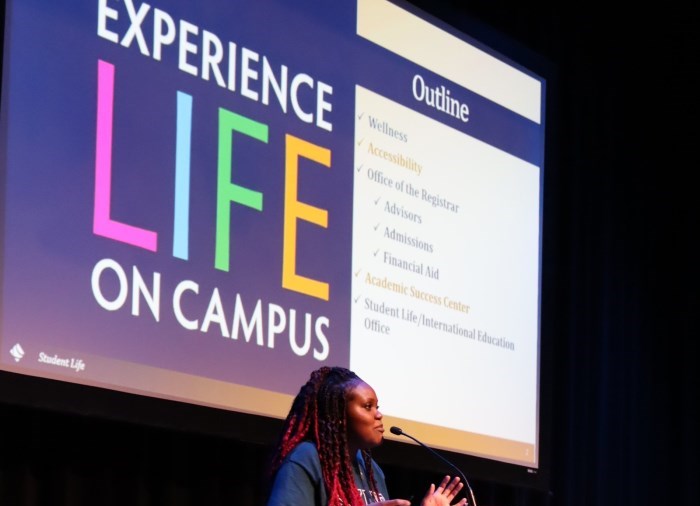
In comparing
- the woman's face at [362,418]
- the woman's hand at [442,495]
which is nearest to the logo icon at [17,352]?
the woman's face at [362,418]

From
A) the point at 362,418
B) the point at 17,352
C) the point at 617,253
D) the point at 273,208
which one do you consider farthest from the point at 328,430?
the point at 617,253

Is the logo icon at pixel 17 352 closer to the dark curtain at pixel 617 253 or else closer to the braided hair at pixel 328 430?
Answer: the braided hair at pixel 328 430

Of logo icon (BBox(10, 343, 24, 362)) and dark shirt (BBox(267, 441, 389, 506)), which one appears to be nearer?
dark shirt (BBox(267, 441, 389, 506))

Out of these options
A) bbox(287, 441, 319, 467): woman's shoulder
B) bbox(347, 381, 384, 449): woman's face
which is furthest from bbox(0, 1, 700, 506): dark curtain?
bbox(287, 441, 319, 467): woman's shoulder

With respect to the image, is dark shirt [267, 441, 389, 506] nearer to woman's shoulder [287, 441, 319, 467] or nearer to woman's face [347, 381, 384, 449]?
woman's shoulder [287, 441, 319, 467]

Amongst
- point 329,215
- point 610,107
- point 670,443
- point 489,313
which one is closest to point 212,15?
point 329,215

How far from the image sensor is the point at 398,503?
8.09 ft

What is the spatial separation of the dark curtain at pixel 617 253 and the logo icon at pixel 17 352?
181 centimetres

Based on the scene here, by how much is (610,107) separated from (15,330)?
11.9 feet

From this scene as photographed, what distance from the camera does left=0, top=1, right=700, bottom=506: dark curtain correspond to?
5402 millimetres

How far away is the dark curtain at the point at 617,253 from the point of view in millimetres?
5402

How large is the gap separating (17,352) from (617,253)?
137 inches

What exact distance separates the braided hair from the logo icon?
2.27 feet

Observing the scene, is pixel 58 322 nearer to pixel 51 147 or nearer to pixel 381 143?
pixel 51 147
